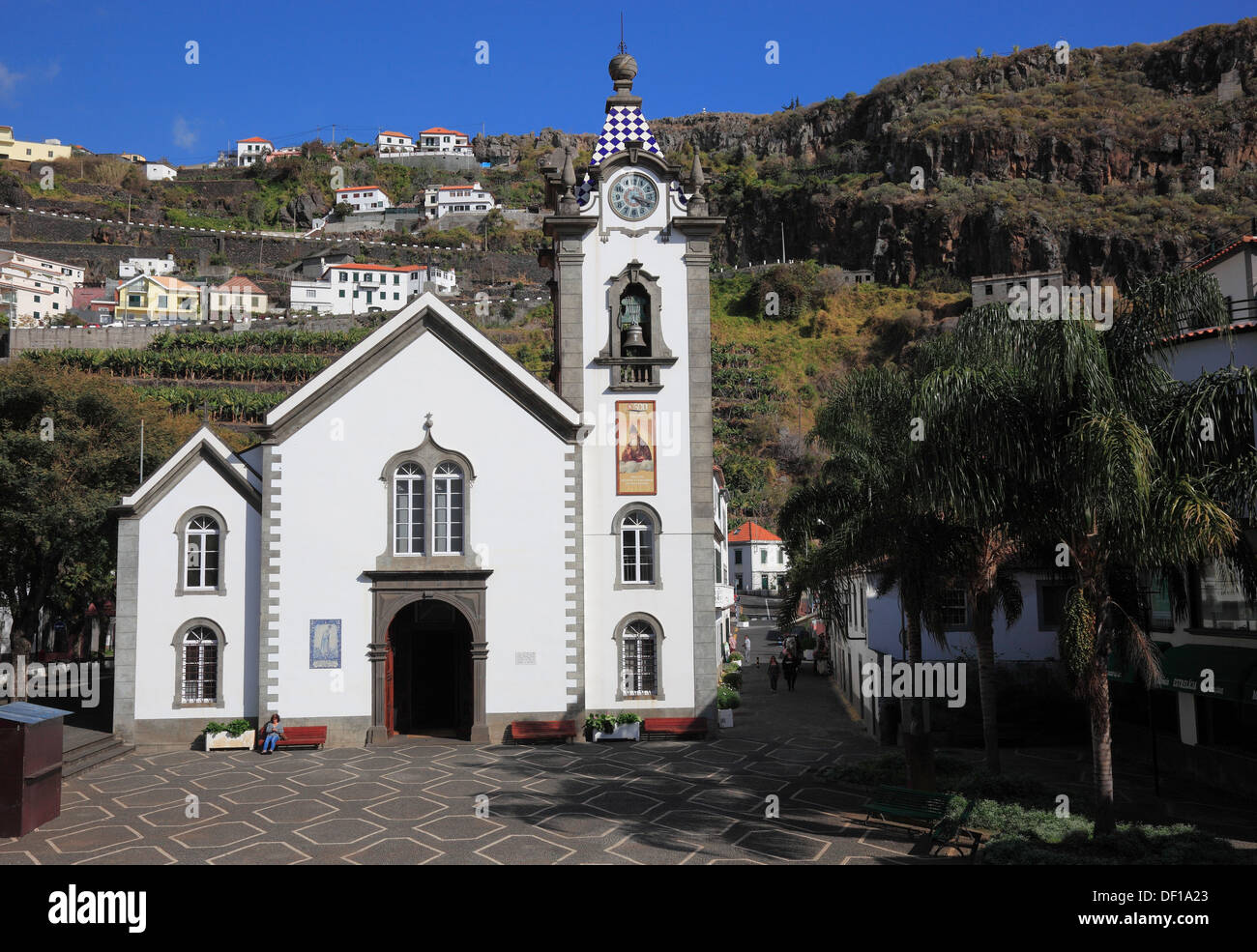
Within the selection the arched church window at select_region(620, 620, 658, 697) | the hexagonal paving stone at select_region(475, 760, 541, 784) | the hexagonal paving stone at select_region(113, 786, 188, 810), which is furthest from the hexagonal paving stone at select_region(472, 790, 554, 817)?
the arched church window at select_region(620, 620, 658, 697)

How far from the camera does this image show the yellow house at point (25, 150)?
18012 cm

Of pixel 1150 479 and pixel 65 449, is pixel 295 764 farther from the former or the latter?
pixel 1150 479

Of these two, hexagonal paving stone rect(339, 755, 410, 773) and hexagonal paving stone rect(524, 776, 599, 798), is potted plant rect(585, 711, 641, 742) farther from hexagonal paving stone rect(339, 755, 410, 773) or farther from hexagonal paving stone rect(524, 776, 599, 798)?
hexagonal paving stone rect(339, 755, 410, 773)

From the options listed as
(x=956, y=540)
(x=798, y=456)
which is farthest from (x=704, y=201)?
(x=798, y=456)

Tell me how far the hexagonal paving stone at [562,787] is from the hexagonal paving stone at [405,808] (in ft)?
7.17

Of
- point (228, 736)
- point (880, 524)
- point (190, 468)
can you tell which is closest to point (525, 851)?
point (880, 524)

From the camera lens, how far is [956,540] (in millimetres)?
18109

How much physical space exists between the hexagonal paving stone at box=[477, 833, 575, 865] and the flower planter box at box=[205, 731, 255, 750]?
1174 cm

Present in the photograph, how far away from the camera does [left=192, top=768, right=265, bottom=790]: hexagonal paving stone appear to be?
20.5 meters

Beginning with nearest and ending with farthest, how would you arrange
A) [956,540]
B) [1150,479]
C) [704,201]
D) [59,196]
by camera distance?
[1150,479]
[956,540]
[704,201]
[59,196]

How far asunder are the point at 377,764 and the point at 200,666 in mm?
6330

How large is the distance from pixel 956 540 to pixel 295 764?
614 inches

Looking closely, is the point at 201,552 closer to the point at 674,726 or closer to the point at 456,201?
the point at 674,726

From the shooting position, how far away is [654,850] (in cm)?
1504
